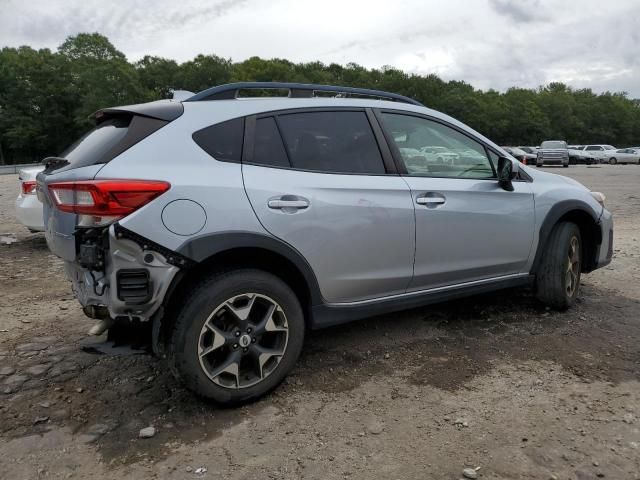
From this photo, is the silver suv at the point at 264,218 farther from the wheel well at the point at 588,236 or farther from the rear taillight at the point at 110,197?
the wheel well at the point at 588,236

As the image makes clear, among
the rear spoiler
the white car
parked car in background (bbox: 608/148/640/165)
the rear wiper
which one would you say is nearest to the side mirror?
the rear spoiler

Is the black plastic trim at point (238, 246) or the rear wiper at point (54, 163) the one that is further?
the rear wiper at point (54, 163)

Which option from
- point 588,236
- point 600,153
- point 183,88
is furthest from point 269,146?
point 183,88

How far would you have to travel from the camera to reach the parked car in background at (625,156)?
4153 centimetres

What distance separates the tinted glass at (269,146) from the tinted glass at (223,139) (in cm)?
10

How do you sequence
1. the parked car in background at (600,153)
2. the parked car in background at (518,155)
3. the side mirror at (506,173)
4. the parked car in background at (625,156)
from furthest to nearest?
the parked car in background at (600,153), the parked car in background at (625,156), the parked car in background at (518,155), the side mirror at (506,173)

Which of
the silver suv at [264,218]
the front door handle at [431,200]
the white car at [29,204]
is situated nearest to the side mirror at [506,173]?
the silver suv at [264,218]

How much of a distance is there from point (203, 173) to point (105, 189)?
19.5 inches

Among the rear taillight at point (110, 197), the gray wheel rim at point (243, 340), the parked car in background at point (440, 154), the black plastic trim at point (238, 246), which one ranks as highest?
the parked car in background at point (440, 154)

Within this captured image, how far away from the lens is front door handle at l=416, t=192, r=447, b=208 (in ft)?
11.5

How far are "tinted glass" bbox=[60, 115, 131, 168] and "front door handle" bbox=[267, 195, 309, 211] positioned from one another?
0.88 metres

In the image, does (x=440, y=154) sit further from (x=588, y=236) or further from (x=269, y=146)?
(x=588, y=236)

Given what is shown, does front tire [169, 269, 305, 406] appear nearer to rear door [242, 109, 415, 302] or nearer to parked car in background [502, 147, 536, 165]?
rear door [242, 109, 415, 302]

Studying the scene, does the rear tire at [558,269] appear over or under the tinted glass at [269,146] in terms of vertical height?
under
